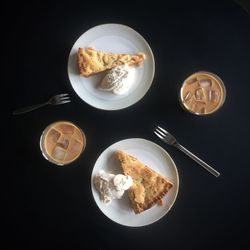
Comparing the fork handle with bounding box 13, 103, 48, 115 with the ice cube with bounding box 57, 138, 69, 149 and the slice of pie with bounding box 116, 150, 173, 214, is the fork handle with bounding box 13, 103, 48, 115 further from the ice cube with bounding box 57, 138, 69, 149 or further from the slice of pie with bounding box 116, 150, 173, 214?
the slice of pie with bounding box 116, 150, 173, 214

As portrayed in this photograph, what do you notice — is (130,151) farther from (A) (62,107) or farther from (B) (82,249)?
(B) (82,249)

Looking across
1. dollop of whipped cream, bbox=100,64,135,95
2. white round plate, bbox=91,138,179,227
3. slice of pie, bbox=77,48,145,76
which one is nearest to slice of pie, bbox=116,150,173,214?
white round plate, bbox=91,138,179,227

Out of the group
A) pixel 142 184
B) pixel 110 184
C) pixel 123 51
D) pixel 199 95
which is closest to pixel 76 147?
pixel 110 184

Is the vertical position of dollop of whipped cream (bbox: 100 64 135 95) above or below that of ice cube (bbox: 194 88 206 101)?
below

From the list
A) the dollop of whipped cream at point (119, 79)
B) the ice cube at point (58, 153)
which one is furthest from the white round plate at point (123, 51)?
the ice cube at point (58, 153)

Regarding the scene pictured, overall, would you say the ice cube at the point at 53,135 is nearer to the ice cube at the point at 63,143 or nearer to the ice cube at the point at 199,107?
the ice cube at the point at 63,143

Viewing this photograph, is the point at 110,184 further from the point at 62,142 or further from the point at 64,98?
the point at 64,98
